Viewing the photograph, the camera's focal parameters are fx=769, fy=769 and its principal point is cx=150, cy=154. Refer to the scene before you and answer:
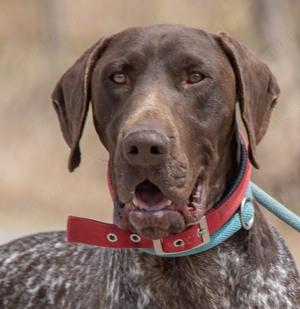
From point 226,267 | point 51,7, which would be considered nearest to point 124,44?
point 226,267

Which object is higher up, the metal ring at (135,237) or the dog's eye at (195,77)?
the dog's eye at (195,77)

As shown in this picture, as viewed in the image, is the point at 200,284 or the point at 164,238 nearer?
the point at 164,238

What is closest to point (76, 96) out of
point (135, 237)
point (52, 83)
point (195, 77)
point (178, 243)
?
point (195, 77)

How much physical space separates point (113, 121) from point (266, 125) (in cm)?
81

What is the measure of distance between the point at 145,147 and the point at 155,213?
0.37 m

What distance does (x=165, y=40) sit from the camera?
153 inches

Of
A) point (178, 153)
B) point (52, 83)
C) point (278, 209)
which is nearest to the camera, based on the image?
point (178, 153)

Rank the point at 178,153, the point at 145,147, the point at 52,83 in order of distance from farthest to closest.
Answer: the point at 52,83 → the point at 178,153 → the point at 145,147

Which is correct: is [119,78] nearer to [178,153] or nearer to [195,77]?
[195,77]

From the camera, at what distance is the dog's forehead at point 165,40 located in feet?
12.6

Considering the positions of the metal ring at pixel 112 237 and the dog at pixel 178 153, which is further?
the metal ring at pixel 112 237

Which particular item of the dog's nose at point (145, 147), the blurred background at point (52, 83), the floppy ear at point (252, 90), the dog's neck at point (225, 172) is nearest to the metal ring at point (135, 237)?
the dog's neck at point (225, 172)

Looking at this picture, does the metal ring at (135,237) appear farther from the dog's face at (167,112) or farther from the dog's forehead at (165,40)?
the dog's forehead at (165,40)

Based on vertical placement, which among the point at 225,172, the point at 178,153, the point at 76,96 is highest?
the point at 178,153
